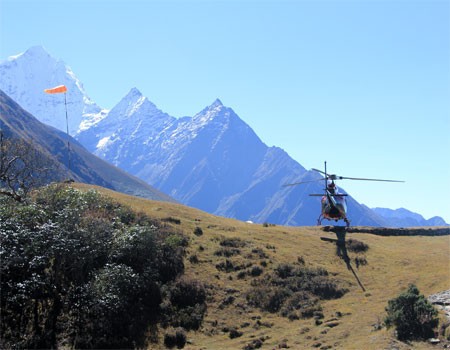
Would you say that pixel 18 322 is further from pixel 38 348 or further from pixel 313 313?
pixel 313 313

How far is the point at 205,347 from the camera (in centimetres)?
4225

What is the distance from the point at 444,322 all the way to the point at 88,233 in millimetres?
29908

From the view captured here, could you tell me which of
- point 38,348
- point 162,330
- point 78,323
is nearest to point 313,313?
point 162,330

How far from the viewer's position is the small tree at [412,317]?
129 feet

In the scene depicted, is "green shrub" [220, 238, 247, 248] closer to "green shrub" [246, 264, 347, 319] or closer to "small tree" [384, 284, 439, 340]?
"green shrub" [246, 264, 347, 319]

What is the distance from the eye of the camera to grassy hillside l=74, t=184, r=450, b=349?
42.6 metres

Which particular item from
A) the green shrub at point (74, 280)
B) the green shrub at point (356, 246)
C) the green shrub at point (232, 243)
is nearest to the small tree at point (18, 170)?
the green shrub at point (74, 280)

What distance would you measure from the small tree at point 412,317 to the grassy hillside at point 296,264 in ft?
3.44

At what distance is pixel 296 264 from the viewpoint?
60469 mm

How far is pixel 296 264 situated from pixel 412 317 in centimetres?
Result: 2129

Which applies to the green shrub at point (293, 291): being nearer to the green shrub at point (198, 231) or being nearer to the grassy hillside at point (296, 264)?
the grassy hillside at point (296, 264)

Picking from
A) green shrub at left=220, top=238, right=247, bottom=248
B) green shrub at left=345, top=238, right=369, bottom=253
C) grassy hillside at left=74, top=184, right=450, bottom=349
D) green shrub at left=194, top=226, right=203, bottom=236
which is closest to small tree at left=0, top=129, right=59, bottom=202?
grassy hillside at left=74, top=184, right=450, bottom=349

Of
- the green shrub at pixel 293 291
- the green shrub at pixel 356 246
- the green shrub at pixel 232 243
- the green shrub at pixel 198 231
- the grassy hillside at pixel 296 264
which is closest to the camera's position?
the grassy hillside at pixel 296 264

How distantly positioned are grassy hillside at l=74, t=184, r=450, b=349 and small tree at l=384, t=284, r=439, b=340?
1049mm
